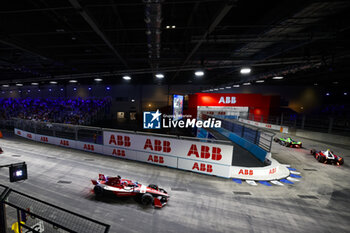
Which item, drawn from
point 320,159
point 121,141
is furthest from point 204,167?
point 320,159

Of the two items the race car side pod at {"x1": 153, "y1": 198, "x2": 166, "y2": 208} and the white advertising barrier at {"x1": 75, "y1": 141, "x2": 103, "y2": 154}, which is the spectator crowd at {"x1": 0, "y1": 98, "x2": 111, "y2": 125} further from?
the race car side pod at {"x1": 153, "y1": 198, "x2": 166, "y2": 208}

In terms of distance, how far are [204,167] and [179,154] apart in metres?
1.66

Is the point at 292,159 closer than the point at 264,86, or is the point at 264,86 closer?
the point at 292,159

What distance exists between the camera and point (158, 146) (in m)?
10.3

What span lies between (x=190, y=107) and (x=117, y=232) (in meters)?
20.1

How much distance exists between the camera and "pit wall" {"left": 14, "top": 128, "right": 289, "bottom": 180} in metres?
8.81

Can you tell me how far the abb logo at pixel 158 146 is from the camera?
33.0 ft

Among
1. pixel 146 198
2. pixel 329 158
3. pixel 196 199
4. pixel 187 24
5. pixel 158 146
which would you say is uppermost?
pixel 187 24

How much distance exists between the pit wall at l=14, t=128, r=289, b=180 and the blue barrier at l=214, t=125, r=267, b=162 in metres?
0.78

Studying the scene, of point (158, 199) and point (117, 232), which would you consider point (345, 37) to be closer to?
point (158, 199)

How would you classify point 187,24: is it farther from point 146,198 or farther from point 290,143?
point 290,143

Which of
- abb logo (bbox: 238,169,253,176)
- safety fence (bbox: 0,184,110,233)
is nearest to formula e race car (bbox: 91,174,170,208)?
safety fence (bbox: 0,184,110,233)

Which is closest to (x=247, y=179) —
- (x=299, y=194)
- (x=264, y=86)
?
(x=299, y=194)

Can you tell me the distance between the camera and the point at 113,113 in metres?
31.1
